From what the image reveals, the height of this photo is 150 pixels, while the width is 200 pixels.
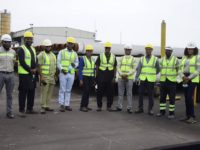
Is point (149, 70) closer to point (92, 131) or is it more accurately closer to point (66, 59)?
point (66, 59)

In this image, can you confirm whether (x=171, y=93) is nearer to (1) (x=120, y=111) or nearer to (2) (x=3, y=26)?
(1) (x=120, y=111)

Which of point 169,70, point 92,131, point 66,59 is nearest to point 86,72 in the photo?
point 66,59

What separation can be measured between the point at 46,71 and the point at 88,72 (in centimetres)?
131

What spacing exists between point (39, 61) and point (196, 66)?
13.8 ft

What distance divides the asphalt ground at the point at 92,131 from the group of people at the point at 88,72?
0.46m

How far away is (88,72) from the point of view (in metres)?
10.6

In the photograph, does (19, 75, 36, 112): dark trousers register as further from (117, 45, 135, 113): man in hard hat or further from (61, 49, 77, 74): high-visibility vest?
(117, 45, 135, 113): man in hard hat

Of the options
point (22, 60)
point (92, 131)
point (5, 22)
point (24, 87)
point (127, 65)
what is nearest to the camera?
point (92, 131)

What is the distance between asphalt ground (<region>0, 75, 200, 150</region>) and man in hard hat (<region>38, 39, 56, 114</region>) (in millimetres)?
495

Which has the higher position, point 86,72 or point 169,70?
point 169,70

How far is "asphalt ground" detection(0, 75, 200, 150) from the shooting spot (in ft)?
22.7

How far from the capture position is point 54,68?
400 inches

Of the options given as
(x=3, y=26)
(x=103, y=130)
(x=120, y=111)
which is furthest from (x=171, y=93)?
(x=3, y=26)

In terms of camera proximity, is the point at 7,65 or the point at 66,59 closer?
the point at 7,65
